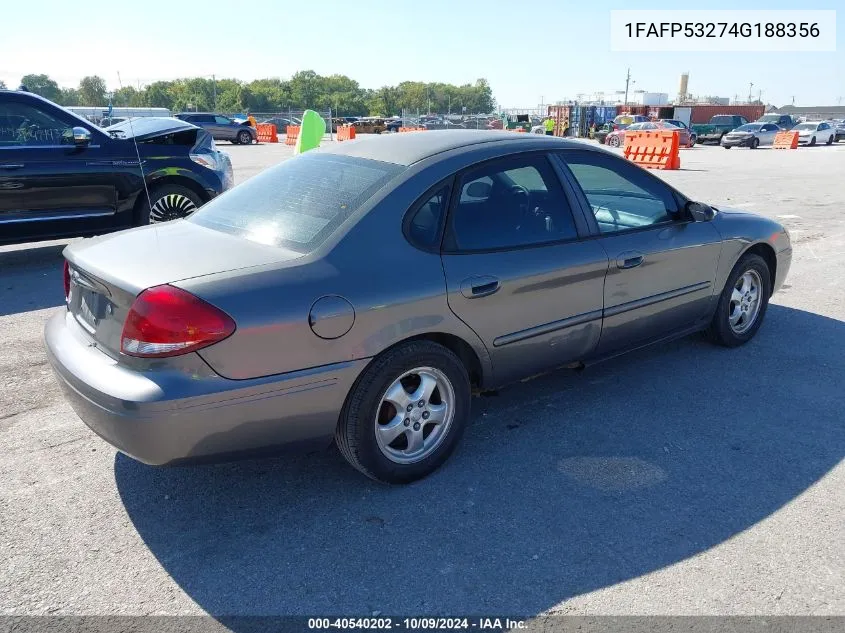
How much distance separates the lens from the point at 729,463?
3.38 metres

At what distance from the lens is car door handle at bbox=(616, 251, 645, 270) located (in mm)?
3837

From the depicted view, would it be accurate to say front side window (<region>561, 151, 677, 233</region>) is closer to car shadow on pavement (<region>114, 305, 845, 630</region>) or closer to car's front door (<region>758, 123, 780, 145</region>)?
car shadow on pavement (<region>114, 305, 845, 630</region>)

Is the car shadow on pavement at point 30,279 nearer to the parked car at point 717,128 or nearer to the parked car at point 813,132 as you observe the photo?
the parked car at point 717,128

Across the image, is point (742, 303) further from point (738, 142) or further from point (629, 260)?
point (738, 142)

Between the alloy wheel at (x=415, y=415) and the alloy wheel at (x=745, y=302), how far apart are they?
2.62m

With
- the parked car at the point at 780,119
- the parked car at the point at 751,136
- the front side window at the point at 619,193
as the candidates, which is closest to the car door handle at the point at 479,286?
the front side window at the point at 619,193

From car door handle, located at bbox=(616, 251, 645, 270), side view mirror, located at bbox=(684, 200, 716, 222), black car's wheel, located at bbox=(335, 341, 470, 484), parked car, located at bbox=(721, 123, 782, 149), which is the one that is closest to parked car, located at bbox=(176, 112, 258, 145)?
parked car, located at bbox=(721, 123, 782, 149)

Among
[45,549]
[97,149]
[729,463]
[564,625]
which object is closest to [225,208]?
[45,549]

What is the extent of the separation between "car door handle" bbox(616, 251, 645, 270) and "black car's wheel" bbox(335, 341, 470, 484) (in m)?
1.20

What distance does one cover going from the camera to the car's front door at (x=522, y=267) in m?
3.24

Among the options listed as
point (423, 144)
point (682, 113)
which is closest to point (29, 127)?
point (423, 144)

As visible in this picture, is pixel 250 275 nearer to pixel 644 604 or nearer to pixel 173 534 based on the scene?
pixel 173 534

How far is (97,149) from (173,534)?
5721 mm

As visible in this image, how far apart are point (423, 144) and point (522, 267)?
83 centimetres
